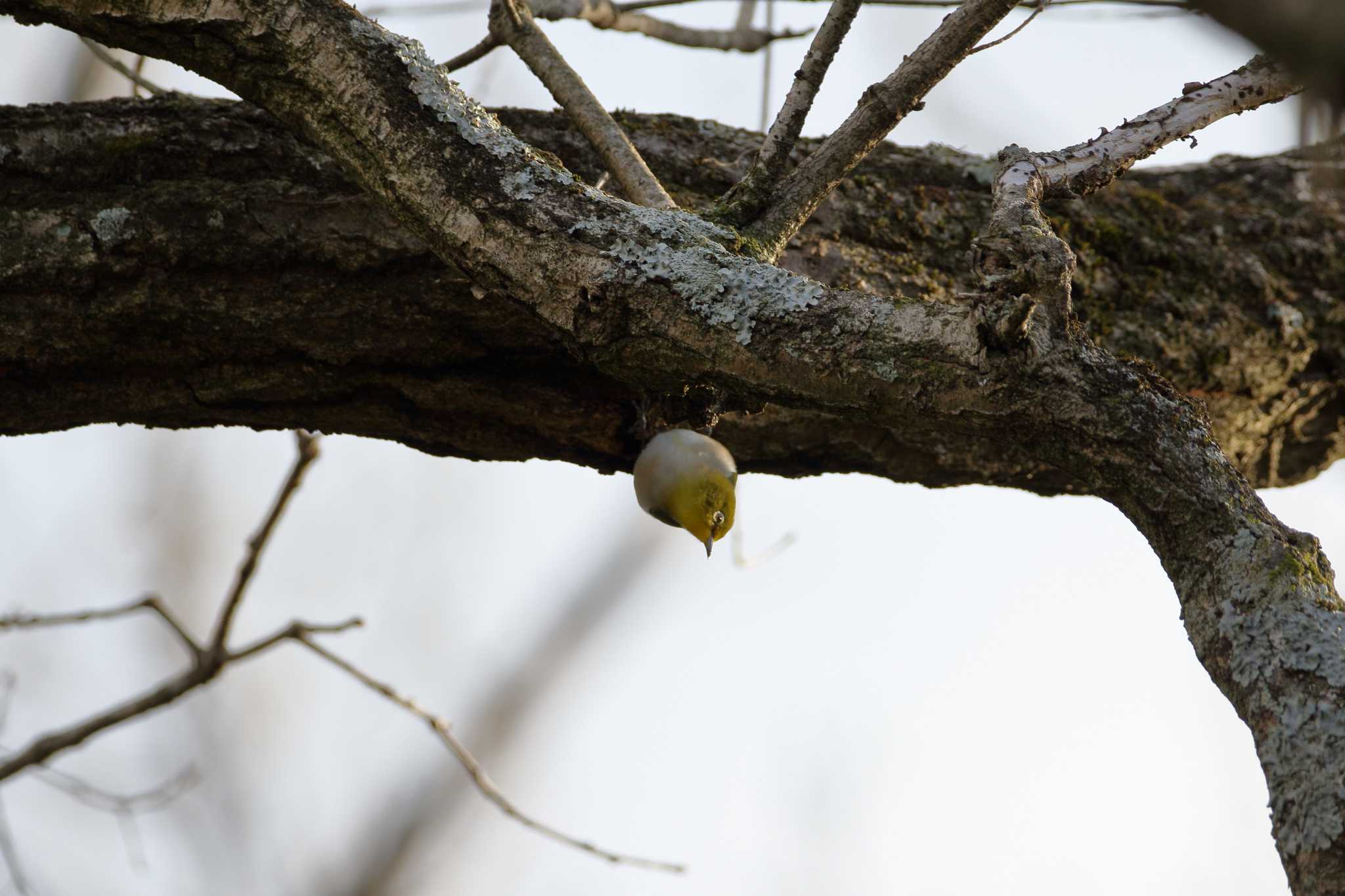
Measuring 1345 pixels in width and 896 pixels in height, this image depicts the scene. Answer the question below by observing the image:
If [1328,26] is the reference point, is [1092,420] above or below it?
above

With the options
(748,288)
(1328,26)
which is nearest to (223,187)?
(748,288)

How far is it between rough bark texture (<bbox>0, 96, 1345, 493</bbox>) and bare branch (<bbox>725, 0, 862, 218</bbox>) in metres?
0.33

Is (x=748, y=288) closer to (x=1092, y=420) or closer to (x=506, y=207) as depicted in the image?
(x=506, y=207)

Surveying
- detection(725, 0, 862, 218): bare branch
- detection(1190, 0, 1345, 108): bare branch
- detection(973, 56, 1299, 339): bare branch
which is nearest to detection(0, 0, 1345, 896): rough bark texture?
detection(973, 56, 1299, 339): bare branch

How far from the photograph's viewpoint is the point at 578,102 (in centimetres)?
203

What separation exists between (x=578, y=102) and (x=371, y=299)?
490 millimetres

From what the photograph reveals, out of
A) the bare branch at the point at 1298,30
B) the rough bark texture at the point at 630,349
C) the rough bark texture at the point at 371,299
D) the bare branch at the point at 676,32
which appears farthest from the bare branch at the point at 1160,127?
the bare branch at the point at 676,32

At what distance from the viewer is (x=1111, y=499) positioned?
4.71 ft

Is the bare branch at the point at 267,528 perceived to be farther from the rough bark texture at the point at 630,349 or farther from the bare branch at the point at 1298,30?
the bare branch at the point at 1298,30

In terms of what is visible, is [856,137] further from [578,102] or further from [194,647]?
[194,647]

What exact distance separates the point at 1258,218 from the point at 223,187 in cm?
202

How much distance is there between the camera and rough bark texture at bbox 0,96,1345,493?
6.09ft

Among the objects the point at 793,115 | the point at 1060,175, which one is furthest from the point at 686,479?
the point at 1060,175

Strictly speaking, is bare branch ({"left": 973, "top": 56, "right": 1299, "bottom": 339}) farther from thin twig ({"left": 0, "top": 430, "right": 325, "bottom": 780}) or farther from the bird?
thin twig ({"left": 0, "top": 430, "right": 325, "bottom": 780})
